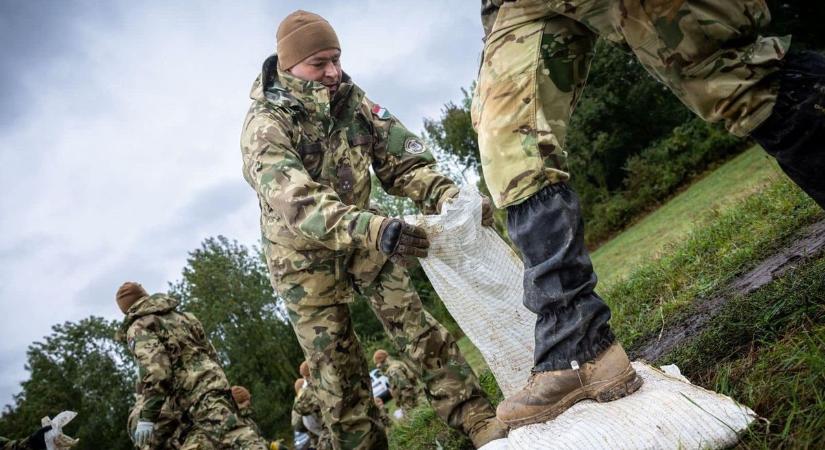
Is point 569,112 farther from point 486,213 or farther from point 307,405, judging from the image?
point 307,405

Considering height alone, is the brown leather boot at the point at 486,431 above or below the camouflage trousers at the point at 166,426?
below

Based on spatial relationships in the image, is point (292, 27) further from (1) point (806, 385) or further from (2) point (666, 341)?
(1) point (806, 385)

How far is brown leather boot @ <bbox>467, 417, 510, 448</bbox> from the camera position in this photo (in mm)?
2689

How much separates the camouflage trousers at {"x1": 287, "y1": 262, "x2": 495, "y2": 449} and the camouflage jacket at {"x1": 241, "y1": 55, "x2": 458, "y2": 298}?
0.20m

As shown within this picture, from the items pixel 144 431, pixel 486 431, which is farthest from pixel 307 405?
pixel 486 431

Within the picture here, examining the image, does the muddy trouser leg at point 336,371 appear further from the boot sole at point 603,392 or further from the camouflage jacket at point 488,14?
the camouflage jacket at point 488,14

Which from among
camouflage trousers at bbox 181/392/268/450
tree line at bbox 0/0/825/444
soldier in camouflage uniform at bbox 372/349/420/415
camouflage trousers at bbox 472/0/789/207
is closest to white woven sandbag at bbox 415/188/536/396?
camouflage trousers at bbox 472/0/789/207

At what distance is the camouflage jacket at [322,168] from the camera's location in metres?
2.48

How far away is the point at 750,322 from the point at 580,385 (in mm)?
793

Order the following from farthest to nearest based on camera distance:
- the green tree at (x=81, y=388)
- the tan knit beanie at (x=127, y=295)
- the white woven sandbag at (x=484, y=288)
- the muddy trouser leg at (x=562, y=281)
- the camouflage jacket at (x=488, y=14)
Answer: the green tree at (x=81, y=388) < the tan knit beanie at (x=127, y=295) < the white woven sandbag at (x=484, y=288) < the camouflage jacket at (x=488, y=14) < the muddy trouser leg at (x=562, y=281)

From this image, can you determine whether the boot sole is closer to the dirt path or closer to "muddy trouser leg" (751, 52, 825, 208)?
"muddy trouser leg" (751, 52, 825, 208)

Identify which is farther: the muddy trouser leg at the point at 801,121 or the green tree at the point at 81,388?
the green tree at the point at 81,388

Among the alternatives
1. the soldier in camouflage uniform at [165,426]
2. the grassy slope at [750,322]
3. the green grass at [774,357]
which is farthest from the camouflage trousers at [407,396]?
the green grass at [774,357]

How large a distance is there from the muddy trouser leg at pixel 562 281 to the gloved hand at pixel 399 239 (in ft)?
2.05
